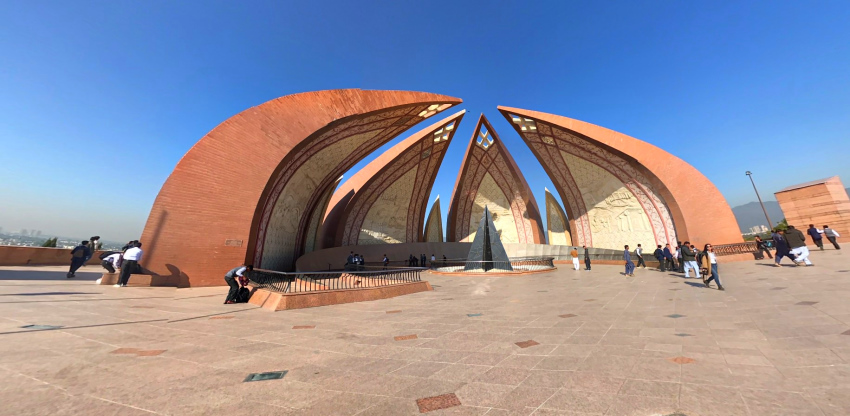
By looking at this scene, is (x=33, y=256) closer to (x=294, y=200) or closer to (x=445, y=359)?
(x=294, y=200)

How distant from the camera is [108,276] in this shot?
6.85 meters

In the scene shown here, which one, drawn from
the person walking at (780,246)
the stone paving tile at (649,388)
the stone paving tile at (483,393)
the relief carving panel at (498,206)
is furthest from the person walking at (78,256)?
the person walking at (780,246)

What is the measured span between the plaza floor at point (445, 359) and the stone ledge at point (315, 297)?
0.36 m

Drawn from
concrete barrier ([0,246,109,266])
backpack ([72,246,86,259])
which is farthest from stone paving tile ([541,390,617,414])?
concrete barrier ([0,246,109,266])

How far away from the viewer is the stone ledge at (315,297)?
15.9 ft

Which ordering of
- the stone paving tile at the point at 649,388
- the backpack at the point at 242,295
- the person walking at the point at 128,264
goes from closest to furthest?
the stone paving tile at the point at 649,388 < the backpack at the point at 242,295 < the person walking at the point at 128,264

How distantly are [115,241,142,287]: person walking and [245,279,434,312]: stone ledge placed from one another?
3.59m

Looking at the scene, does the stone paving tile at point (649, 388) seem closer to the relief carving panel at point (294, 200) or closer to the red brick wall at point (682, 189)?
the relief carving panel at point (294, 200)

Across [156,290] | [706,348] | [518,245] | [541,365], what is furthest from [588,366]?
[518,245]

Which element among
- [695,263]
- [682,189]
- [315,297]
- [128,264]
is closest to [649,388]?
[315,297]

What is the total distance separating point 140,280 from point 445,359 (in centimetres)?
834

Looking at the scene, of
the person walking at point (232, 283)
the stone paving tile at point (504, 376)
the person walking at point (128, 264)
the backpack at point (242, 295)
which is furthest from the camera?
the person walking at point (128, 264)

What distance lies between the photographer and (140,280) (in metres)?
6.96

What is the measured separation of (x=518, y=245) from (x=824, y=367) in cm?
1738
